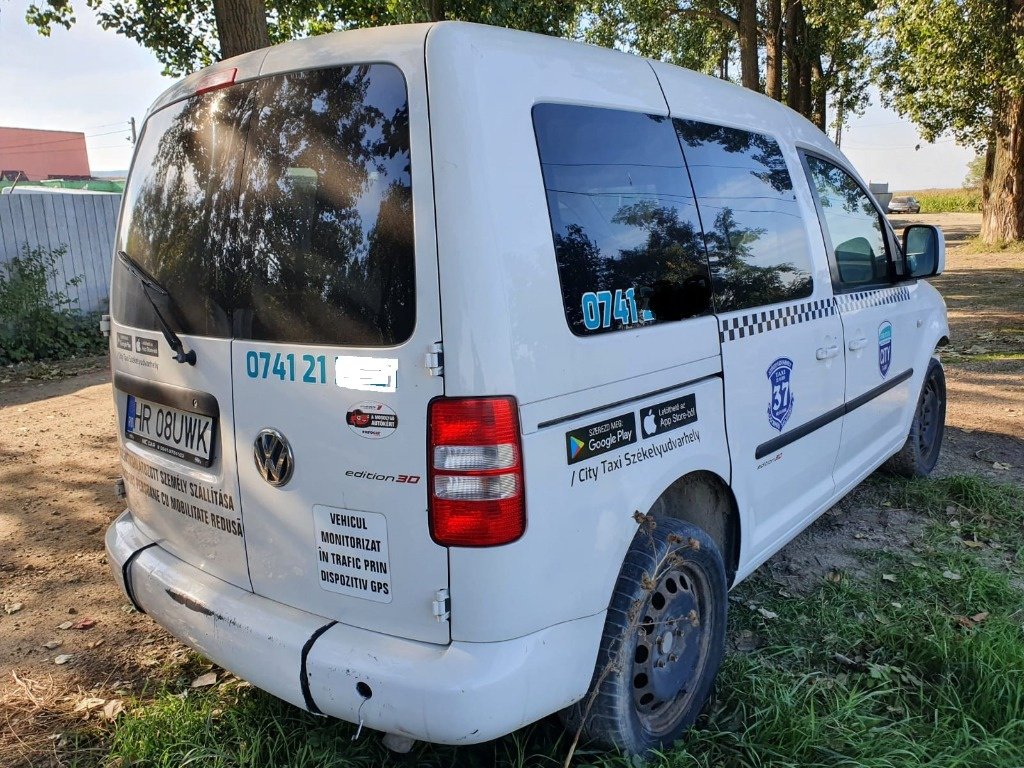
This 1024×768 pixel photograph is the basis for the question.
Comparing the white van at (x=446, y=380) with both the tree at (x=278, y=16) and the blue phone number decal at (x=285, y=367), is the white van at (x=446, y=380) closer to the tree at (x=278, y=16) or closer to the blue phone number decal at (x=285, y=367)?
the blue phone number decal at (x=285, y=367)

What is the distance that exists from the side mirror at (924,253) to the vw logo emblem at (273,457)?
11.0 ft

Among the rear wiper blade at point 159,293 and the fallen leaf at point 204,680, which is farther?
the fallen leaf at point 204,680

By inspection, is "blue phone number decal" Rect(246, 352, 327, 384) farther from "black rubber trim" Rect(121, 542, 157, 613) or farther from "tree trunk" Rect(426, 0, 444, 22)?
"tree trunk" Rect(426, 0, 444, 22)

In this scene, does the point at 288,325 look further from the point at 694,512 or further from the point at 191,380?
the point at 694,512

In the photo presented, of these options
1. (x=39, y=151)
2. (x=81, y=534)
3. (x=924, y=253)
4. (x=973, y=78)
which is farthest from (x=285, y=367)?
(x=39, y=151)

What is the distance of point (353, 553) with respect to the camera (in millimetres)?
2039

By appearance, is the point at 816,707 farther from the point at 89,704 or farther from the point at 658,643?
the point at 89,704

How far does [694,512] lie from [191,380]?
5.63ft

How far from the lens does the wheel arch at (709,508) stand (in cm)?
260

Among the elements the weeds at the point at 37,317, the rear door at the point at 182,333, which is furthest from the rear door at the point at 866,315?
the weeds at the point at 37,317

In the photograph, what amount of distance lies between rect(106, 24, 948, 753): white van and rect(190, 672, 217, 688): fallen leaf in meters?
0.44

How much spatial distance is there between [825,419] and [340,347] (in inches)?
89.4

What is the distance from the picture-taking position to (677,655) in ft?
8.16

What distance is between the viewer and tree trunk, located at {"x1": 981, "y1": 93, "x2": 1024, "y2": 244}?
52.8 ft
